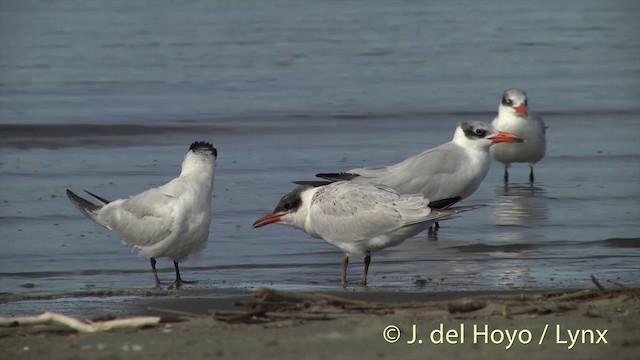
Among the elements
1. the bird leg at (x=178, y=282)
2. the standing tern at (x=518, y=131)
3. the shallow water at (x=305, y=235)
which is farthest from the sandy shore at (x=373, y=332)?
the standing tern at (x=518, y=131)

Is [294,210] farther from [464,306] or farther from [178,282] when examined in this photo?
[464,306]

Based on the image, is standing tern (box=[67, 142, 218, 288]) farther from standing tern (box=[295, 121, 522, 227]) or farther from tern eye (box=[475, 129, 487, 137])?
tern eye (box=[475, 129, 487, 137])

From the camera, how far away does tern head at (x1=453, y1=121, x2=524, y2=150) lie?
9.93 metres

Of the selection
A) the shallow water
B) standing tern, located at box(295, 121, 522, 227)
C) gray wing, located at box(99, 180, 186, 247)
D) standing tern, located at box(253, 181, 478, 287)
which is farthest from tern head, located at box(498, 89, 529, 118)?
gray wing, located at box(99, 180, 186, 247)

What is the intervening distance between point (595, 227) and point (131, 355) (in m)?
5.65

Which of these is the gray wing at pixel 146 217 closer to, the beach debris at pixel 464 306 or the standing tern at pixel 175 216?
the standing tern at pixel 175 216

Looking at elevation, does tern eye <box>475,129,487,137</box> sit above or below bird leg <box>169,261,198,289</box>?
above

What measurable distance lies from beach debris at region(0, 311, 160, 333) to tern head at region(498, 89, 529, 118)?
276 inches

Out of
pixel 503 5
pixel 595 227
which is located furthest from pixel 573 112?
pixel 503 5

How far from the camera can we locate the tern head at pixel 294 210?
28.0 feet

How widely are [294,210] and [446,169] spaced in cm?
168

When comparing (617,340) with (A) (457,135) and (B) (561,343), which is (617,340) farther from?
(A) (457,135)

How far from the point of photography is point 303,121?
15.8m

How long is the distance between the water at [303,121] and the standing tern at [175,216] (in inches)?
10.8
